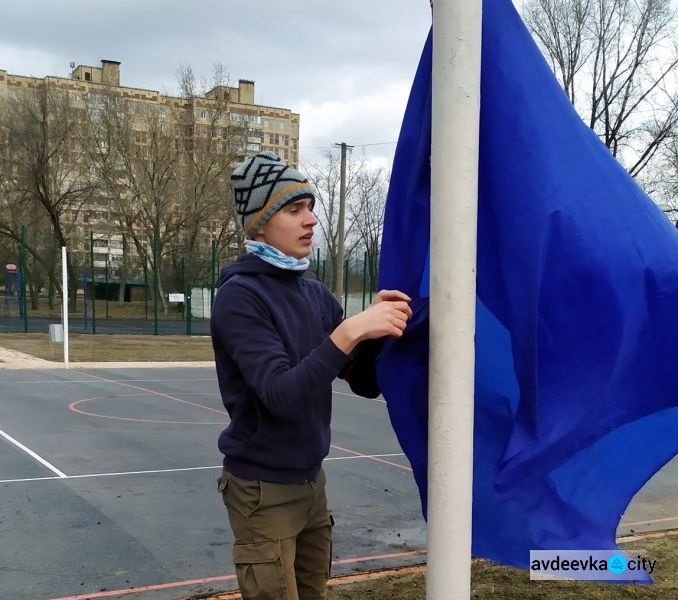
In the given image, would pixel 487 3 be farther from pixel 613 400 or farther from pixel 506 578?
pixel 506 578

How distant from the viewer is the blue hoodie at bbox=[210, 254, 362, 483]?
1.70 meters

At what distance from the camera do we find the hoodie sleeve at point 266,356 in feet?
5.44

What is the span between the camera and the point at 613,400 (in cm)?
166

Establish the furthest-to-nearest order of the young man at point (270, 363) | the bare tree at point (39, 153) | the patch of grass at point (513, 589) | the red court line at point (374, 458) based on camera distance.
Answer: the bare tree at point (39, 153)
the red court line at point (374, 458)
the patch of grass at point (513, 589)
the young man at point (270, 363)

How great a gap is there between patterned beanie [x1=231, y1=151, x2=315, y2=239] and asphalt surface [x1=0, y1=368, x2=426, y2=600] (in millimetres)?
2524

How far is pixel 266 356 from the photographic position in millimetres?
1744

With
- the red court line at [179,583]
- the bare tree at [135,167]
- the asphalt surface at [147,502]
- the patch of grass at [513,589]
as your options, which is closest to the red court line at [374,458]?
the asphalt surface at [147,502]

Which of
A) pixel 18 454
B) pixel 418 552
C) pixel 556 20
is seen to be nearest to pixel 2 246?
pixel 556 20

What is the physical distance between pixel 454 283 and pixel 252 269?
671 millimetres

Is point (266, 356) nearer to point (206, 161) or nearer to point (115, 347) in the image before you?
point (115, 347)

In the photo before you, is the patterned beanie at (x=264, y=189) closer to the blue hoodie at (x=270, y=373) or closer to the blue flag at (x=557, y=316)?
the blue hoodie at (x=270, y=373)

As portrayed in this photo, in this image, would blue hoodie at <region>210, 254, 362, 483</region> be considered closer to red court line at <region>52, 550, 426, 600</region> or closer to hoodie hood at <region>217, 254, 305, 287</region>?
hoodie hood at <region>217, 254, 305, 287</region>

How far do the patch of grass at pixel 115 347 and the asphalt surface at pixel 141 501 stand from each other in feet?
29.7

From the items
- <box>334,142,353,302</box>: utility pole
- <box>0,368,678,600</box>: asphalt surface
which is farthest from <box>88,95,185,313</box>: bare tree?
<box>0,368,678,600</box>: asphalt surface
